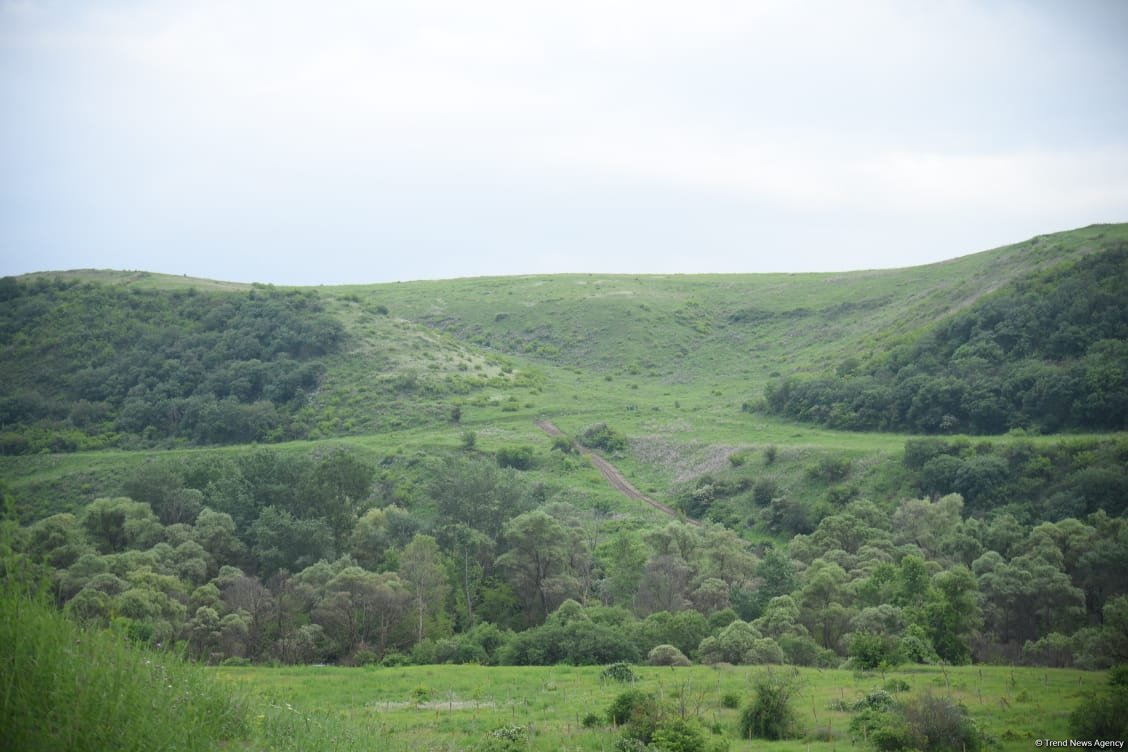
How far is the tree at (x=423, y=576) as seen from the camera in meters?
42.6

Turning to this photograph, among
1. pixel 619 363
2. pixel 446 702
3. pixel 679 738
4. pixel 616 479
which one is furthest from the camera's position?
pixel 619 363

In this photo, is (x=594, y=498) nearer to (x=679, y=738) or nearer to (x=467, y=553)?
(x=467, y=553)

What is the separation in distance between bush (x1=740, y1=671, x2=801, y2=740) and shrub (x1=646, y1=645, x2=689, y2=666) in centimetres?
985

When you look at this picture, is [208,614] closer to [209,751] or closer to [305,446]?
[209,751]

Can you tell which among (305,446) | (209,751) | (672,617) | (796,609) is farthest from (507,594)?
(305,446)

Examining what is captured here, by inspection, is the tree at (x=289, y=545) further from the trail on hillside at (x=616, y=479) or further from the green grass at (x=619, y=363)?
the trail on hillside at (x=616, y=479)

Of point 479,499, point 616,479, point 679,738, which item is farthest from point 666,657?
point 616,479

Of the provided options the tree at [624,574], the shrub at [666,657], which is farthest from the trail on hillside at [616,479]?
the shrub at [666,657]

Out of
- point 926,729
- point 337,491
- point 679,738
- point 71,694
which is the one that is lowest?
point 337,491

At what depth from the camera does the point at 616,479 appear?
73500 millimetres

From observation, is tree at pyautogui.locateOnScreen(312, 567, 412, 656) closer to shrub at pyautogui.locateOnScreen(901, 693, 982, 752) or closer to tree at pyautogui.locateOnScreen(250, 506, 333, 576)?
tree at pyautogui.locateOnScreen(250, 506, 333, 576)

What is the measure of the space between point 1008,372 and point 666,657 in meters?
54.4

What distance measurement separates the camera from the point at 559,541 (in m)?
48.9

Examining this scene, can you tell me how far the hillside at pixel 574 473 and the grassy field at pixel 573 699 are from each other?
3.41 m
